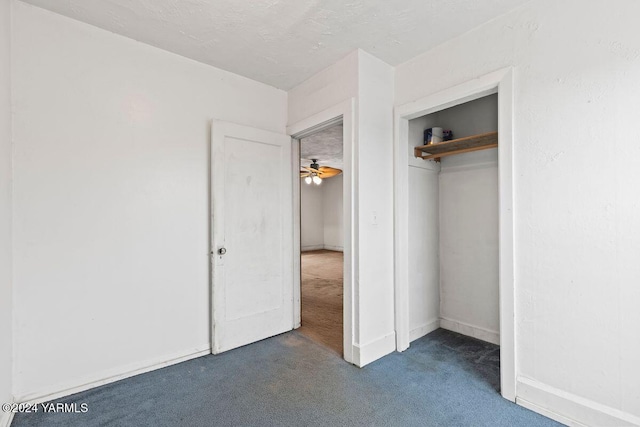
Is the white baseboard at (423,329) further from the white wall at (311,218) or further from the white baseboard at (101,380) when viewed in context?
the white wall at (311,218)

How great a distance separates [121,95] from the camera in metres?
2.23

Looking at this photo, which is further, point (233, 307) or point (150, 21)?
point (233, 307)

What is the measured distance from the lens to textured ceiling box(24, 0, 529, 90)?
6.19ft

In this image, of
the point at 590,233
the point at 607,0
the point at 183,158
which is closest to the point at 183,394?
the point at 183,158

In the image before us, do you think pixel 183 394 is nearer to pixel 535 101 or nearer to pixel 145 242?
pixel 145 242

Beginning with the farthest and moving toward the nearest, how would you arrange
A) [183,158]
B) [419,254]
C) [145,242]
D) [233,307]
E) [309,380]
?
1. [419,254]
2. [233,307]
3. [183,158]
4. [145,242]
5. [309,380]

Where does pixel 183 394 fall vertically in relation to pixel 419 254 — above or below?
below

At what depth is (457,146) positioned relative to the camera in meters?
2.72

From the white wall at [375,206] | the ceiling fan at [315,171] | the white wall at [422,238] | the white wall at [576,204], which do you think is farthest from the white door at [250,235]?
the ceiling fan at [315,171]

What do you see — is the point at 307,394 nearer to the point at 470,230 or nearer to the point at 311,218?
the point at 470,230

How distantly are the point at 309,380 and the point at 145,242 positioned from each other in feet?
5.31

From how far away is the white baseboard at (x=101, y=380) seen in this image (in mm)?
1902

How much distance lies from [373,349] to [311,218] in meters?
7.95

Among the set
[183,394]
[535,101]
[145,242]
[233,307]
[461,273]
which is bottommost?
[183,394]
